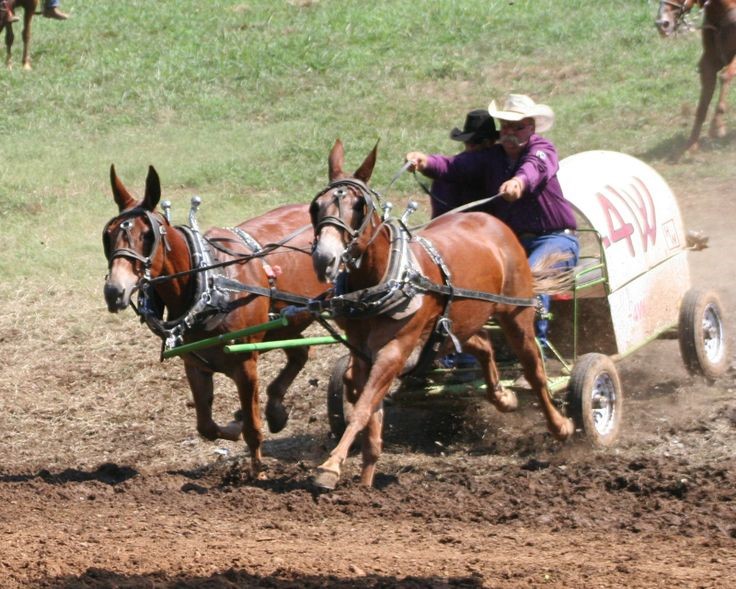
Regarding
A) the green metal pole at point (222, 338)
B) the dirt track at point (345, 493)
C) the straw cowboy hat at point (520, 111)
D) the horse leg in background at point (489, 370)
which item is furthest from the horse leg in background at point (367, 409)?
the straw cowboy hat at point (520, 111)

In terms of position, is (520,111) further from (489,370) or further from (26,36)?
(26,36)

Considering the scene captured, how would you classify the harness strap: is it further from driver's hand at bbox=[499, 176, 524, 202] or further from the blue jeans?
driver's hand at bbox=[499, 176, 524, 202]

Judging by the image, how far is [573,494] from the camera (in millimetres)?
7070

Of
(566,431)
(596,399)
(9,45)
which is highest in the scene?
(9,45)

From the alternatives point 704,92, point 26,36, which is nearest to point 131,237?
point 704,92

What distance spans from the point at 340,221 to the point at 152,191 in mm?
1394

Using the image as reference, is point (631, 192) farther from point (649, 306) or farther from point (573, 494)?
point (573, 494)

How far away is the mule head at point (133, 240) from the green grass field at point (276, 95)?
5.36 m

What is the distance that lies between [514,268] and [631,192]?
1651mm

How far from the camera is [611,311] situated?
8625 mm

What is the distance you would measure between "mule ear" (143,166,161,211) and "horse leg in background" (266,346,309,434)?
1.90 m

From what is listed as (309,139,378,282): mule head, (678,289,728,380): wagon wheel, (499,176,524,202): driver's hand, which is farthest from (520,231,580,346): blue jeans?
(309,139,378,282): mule head

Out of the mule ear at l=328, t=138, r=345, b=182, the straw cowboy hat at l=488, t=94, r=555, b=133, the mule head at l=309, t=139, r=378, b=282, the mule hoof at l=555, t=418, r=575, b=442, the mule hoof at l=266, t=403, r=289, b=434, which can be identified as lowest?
the mule hoof at l=266, t=403, r=289, b=434

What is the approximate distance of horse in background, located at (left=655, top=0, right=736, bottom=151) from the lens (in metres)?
14.9
